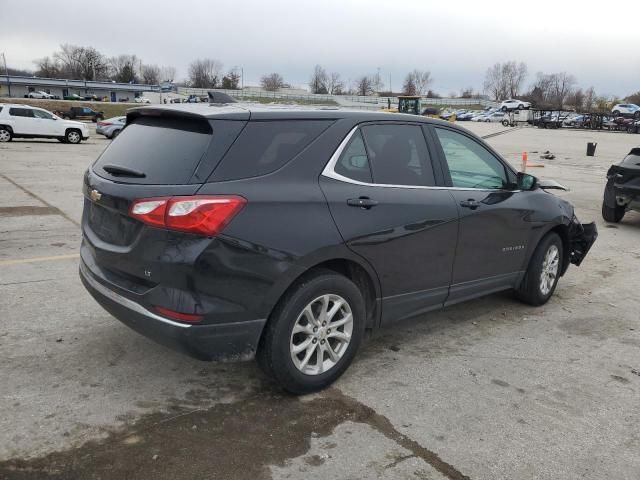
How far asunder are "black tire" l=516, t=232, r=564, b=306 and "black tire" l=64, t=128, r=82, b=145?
25.6 meters

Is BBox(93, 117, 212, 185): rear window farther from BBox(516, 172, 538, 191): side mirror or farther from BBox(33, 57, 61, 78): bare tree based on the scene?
BBox(33, 57, 61, 78): bare tree

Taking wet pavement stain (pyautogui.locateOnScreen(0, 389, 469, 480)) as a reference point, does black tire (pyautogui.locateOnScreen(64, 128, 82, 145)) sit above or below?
above

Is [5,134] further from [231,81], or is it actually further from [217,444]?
[231,81]

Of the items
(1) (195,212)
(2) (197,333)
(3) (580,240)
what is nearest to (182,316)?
(2) (197,333)

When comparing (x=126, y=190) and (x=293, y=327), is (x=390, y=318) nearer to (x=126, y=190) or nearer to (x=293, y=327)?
(x=293, y=327)

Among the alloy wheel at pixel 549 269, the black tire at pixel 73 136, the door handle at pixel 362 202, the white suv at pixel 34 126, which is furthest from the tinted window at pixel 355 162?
the black tire at pixel 73 136

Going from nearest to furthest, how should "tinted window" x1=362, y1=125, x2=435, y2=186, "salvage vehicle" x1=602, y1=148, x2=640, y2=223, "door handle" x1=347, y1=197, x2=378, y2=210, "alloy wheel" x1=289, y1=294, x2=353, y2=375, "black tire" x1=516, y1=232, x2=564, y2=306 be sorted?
"alloy wheel" x1=289, y1=294, x2=353, y2=375 → "door handle" x1=347, y1=197, x2=378, y2=210 → "tinted window" x1=362, y1=125, x2=435, y2=186 → "black tire" x1=516, y1=232, x2=564, y2=306 → "salvage vehicle" x1=602, y1=148, x2=640, y2=223

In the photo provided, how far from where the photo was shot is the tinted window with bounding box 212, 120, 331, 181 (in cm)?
315

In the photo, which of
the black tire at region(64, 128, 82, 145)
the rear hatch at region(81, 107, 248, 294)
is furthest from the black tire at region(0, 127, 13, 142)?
the rear hatch at region(81, 107, 248, 294)

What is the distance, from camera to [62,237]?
24.2 ft

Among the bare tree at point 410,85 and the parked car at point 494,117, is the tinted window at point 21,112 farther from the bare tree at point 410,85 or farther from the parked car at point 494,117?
the bare tree at point 410,85

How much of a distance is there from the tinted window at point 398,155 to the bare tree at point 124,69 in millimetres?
137419

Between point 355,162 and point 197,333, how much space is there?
59.1 inches

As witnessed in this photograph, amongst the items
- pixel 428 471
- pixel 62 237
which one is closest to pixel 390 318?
pixel 428 471
